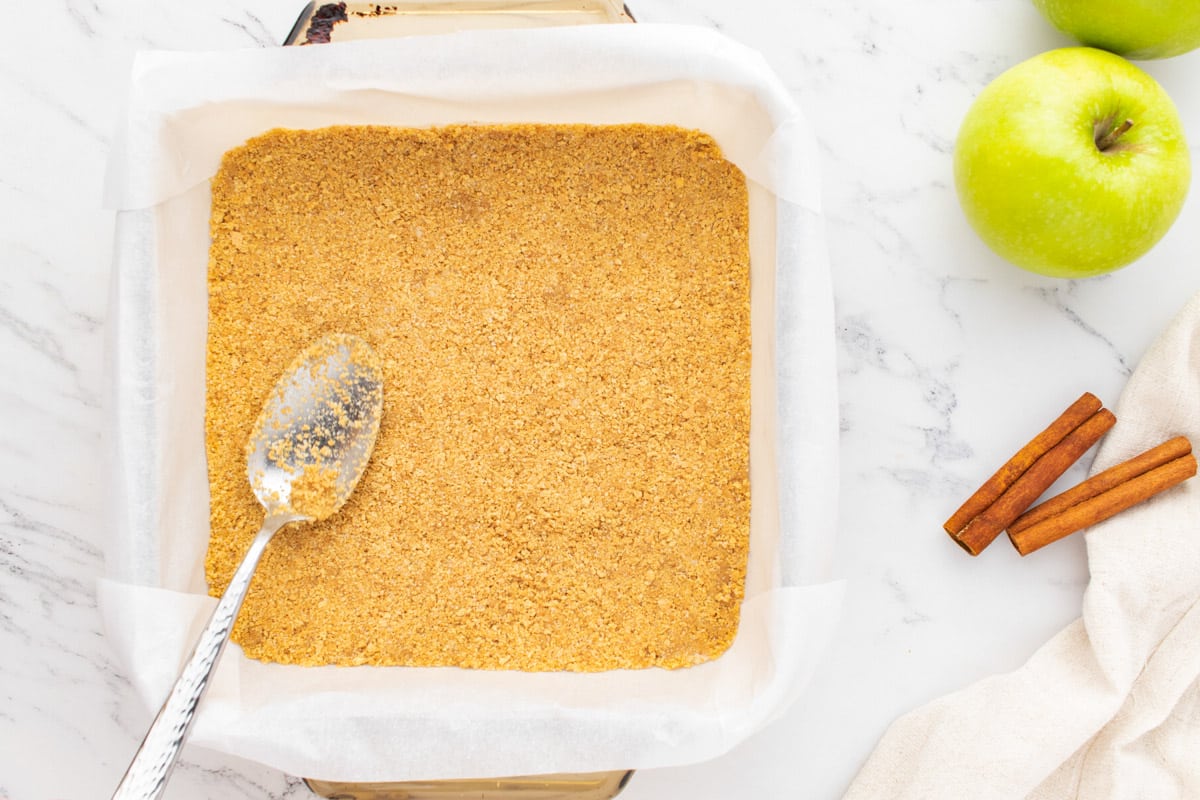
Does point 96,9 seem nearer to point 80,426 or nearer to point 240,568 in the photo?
point 80,426

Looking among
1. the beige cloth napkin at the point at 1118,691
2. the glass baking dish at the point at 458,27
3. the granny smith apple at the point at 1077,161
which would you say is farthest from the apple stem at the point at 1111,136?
the glass baking dish at the point at 458,27

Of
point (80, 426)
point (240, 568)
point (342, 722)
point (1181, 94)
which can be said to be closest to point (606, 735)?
point (342, 722)

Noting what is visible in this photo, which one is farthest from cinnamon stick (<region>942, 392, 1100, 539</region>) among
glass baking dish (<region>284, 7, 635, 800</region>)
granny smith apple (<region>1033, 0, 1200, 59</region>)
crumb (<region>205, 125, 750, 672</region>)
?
glass baking dish (<region>284, 7, 635, 800</region>)

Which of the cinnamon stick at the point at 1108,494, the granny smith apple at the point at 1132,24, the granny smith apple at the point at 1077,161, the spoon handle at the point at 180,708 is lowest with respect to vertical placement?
the cinnamon stick at the point at 1108,494

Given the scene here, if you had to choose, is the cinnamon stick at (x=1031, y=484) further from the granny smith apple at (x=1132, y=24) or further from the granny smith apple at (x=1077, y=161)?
the granny smith apple at (x=1132, y=24)

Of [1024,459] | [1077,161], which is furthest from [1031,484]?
[1077,161]

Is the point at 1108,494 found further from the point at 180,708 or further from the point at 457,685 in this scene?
the point at 180,708
